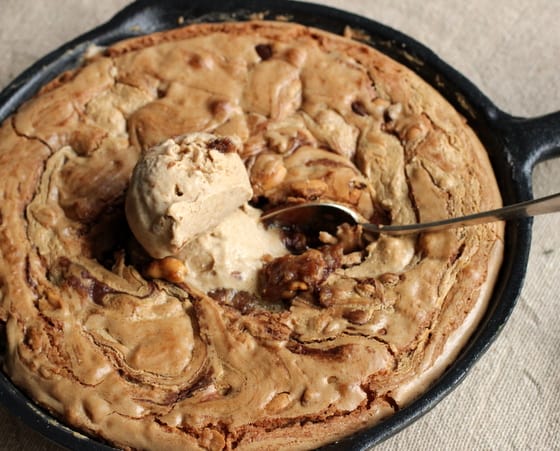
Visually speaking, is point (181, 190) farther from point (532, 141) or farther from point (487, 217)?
point (532, 141)

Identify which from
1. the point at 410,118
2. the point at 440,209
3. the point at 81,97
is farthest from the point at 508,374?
the point at 81,97

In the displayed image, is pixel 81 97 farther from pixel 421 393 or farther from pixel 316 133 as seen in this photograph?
pixel 421 393

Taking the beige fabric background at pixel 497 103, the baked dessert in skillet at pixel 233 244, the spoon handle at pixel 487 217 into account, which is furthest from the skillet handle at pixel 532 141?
the beige fabric background at pixel 497 103

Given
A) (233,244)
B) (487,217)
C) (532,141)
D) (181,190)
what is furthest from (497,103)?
(181,190)

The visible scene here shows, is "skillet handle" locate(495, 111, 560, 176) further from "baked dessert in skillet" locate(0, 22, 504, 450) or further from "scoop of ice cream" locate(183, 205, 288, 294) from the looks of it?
"scoop of ice cream" locate(183, 205, 288, 294)

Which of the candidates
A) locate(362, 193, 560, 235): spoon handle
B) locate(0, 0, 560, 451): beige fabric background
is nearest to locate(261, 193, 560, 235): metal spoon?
locate(362, 193, 560, 235): spoon handle

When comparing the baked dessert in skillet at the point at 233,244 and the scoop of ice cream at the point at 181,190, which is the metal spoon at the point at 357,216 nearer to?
the baked dessert in skillet at the point at 233,244
